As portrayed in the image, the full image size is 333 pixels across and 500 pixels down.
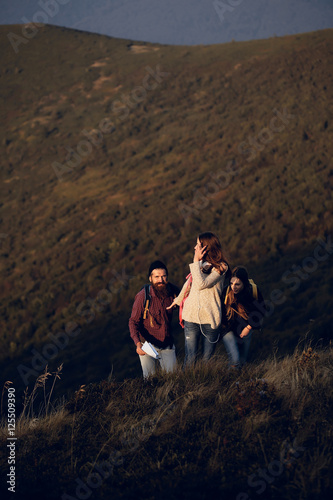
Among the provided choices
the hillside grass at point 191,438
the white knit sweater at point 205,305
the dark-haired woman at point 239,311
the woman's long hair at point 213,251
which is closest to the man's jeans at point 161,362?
the hillside grass at point 191,438

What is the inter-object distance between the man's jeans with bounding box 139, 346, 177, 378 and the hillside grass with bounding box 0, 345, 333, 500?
8.3 inches

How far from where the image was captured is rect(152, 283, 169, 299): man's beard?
203 inches

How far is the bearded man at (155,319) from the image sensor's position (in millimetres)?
5121

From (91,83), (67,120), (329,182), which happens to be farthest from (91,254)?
(91,83)

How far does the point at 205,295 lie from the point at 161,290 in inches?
23.6

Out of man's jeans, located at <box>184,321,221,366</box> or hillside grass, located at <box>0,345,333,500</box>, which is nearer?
hillside grass, located at <box>0,345,333,500</box>

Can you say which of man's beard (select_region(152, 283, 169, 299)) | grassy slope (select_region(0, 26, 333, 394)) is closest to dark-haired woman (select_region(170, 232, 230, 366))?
man's beard (select_region(152, 283, 169, 299))

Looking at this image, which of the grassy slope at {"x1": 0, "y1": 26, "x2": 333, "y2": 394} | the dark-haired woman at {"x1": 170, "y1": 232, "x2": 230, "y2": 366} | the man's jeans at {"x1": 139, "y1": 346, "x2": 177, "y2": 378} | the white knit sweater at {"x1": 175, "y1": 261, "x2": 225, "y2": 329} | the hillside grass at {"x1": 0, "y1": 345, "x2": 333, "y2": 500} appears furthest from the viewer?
the grassy slope at {"x1": 0, "y1": 26, "x2": 333, "y2": 394}

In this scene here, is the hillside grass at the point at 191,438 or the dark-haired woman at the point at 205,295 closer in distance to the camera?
the hillside grass at the point at 191,438

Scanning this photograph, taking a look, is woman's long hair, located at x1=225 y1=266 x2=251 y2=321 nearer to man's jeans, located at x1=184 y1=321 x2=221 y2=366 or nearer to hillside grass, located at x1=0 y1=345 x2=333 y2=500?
man's jeans, located at x1=184 y1=321 x2=221 y2=366

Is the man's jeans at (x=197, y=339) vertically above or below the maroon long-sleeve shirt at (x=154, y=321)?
below

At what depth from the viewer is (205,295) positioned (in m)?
4.90

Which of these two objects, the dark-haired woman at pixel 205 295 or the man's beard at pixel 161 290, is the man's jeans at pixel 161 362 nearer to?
the dark-haired woman at pixel 205 295

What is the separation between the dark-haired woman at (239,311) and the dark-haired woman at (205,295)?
23 centimetres
